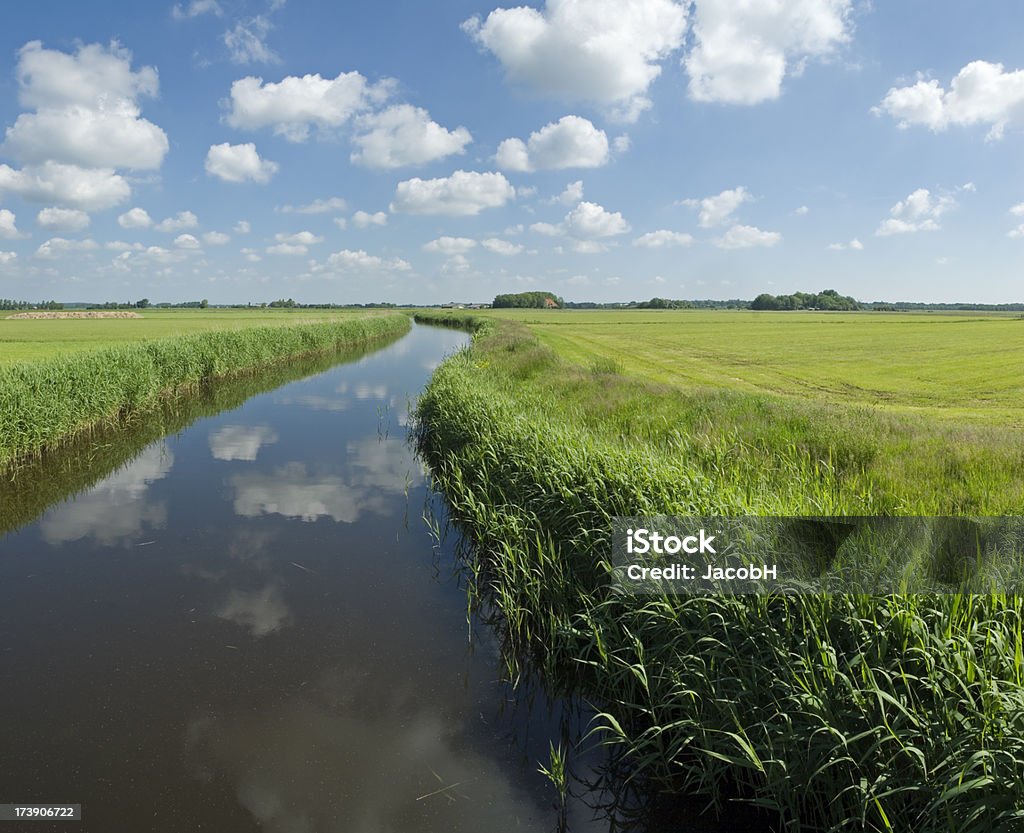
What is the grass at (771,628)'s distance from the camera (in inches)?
128

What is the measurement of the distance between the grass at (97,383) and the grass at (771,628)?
9270mm

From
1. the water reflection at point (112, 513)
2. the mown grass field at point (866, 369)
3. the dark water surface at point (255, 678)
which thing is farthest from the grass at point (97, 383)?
the mown grass field at point (866, 369)

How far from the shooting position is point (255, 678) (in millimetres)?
5641

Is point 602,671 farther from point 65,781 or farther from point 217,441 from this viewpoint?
point 217,441

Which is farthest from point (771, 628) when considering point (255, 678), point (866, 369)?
point (866, 369)

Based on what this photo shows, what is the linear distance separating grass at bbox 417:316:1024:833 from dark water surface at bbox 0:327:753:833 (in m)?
0.84

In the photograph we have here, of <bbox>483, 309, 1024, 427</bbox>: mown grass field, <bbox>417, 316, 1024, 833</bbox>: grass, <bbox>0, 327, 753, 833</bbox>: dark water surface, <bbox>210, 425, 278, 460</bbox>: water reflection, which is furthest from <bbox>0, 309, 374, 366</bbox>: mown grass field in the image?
<bbox>483, 309, 1024, 427</bbox>: mown grass field

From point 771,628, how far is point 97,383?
57.7ft

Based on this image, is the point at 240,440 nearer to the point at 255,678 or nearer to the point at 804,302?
the point at 255,678

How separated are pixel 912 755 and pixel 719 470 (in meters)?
4.78

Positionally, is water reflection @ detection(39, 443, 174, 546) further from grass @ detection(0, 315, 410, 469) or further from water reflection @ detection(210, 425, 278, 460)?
grass @ detection(0, 315, 410, 469)

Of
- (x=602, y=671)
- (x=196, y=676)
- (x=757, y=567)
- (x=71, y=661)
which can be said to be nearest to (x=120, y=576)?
(x=71, y=661)

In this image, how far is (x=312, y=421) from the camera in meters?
19.0

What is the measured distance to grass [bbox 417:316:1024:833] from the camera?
326 cm
